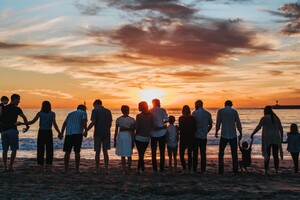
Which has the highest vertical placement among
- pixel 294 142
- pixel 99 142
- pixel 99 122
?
pixel 99 122

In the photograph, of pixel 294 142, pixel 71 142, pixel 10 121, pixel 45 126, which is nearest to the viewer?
pixel 10 121

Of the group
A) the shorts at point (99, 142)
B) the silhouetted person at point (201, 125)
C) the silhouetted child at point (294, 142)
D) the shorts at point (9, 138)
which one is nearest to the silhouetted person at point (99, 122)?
the shorts at point (99, 142)

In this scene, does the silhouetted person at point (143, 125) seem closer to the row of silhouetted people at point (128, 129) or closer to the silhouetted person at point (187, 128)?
the row of silhouetted people at point (128, 129)

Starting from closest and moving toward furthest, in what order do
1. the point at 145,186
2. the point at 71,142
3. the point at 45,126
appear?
1. the point at 145,186
2. the point at 45,126
3. the point at 71,142

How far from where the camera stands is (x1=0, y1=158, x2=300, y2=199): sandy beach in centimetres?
825

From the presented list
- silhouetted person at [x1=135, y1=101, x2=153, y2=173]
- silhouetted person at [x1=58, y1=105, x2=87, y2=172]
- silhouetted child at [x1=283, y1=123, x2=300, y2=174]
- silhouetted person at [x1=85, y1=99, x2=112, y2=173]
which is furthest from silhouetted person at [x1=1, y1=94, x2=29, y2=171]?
silhouetted child at [x1=283, y1=123, x2=300, y2=174]

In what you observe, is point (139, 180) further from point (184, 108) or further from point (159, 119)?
point (184, 108)

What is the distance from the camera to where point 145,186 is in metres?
9.39

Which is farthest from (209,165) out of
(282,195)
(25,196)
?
(25,196)

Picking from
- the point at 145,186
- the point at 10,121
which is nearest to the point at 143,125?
the point at 145,186

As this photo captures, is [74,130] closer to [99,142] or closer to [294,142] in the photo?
[99,142]

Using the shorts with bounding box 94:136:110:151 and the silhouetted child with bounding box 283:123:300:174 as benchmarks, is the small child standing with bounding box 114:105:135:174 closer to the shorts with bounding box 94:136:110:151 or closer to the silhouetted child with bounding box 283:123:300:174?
the shorts with bounding box 94:136:110:151

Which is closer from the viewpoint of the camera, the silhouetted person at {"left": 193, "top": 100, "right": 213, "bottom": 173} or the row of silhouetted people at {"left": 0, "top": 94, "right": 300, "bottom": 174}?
the row of silhouetted people at {"left": 0, "top": 94, "right": 300, "bottom": 174}

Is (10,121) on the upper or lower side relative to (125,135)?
upper
